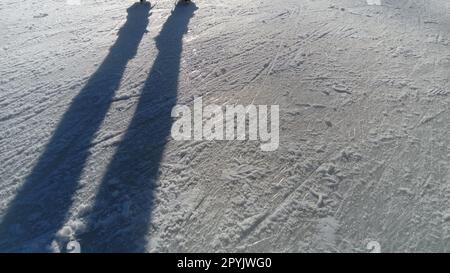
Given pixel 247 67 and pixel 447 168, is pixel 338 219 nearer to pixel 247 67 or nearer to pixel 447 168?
pixel 447 168

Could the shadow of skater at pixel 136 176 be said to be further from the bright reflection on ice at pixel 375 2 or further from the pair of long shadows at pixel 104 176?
the bright reflection on ice at pixel 375 2

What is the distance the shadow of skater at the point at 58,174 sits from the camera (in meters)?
2.90

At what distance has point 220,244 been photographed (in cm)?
287

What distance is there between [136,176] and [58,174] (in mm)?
775

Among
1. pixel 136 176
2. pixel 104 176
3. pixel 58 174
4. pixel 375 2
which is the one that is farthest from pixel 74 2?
pixel 375 2

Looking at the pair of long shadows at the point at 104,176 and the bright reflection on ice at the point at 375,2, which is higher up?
the bright reflection on ice at the point at 375,2

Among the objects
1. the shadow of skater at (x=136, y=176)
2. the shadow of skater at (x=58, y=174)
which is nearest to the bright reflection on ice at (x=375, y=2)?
the shadow of skater at (x=136, y=176)

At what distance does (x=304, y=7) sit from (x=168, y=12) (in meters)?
2.91

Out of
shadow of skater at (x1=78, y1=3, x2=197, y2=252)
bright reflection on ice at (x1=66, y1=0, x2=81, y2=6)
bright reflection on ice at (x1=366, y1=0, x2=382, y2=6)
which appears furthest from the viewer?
bright reflection on ice at (x1=366, y1=0, x2=382, y2=6)

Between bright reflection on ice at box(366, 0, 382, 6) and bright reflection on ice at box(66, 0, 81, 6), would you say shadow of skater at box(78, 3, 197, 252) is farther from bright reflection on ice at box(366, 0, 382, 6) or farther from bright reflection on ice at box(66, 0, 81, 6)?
bright reflection on ice at box(366, 0, 382, 6)

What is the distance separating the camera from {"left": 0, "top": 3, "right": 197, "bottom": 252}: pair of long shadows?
2.89 m

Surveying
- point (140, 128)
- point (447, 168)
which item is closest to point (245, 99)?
point (140, 128)

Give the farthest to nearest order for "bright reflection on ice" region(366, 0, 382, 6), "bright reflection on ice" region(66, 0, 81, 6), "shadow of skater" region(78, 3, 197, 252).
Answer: "bright reflection on ice" region(366, 0, 382, 6), "bright reflection on ice" region(66, 0, 81, 6), "shadow of skater" region(78, 3, 197, 252)

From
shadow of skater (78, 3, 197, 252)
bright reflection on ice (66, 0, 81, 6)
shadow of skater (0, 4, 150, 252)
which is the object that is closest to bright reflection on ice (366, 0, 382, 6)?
shadow of skater (78, 3, 197, 252)
